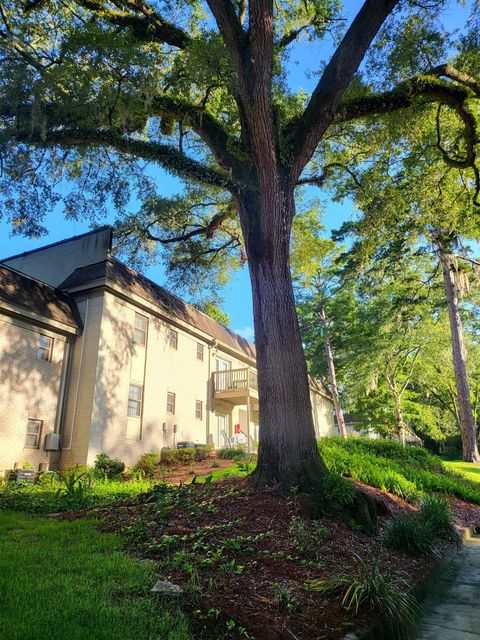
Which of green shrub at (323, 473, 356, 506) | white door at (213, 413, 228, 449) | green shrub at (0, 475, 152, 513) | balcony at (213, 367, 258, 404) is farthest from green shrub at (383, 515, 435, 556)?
white door at (213, 413, 228, 449)

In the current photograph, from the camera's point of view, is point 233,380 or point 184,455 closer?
point 184,455

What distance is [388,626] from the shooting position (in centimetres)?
346

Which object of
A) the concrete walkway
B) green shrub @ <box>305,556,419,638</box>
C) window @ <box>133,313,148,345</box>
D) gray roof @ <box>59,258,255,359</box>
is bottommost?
the concrete walkway

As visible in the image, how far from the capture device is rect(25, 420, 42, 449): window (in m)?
12.4

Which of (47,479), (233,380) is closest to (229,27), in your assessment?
(47,479)

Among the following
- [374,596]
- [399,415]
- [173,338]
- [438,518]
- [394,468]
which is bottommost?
[374,596]

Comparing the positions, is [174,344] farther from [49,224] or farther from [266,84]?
[266,84]

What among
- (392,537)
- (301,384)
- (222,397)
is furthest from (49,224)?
(222,397)

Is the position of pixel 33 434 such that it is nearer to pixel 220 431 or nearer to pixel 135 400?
pixel 135 400

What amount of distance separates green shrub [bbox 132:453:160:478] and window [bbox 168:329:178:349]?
482 centimetres

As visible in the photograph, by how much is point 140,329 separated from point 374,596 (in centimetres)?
1404

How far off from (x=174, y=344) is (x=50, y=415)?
655cm

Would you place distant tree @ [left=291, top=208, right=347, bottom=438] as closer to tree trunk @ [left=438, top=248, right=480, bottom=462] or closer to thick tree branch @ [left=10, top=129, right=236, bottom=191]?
tree trunk @ [left=438, top=248, right=480, bottom=462]

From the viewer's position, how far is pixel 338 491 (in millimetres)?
5867
